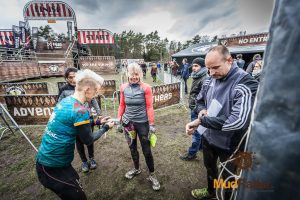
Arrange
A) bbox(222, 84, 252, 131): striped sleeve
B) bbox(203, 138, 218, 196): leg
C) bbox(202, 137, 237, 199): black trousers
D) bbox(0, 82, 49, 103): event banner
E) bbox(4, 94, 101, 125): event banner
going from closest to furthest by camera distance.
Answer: bbox(222, 84, 252, 131): striped sleeve, bbox(202, 137, 237, 199): black trousers, bbox(203, 138, 218, 196): leg, bbox(4, 94, 101, 125): event banner, bbox(0, 82, 49, 103): event banner

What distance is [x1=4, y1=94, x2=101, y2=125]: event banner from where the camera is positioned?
17.4 ft

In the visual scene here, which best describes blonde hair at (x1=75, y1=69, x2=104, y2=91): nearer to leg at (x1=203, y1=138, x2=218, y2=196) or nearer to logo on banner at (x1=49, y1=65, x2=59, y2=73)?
leg at (x1=203, y1=138, x2=218, y2=196)

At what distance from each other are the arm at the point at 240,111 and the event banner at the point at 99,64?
24.8 metres

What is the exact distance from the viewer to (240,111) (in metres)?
1.67

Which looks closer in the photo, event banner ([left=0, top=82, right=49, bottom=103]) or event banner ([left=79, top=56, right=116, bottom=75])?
event banner ([left=0, top=82, right=49, bottom=103])

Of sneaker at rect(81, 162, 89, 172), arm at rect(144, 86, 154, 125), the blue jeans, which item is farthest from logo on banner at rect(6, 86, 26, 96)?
the blue jeans

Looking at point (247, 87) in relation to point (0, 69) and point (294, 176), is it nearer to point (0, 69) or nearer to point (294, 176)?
point (294, 176)

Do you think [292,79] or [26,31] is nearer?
[292,79]

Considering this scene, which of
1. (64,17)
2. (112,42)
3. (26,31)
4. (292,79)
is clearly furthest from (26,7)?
(292,79)

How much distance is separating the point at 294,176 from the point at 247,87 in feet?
4.57

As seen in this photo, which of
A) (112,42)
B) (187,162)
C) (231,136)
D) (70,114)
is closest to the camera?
(70,114)

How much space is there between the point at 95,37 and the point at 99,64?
23.6ft

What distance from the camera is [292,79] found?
493mm

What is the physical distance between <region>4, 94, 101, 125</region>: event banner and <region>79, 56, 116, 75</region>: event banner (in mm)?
19801
